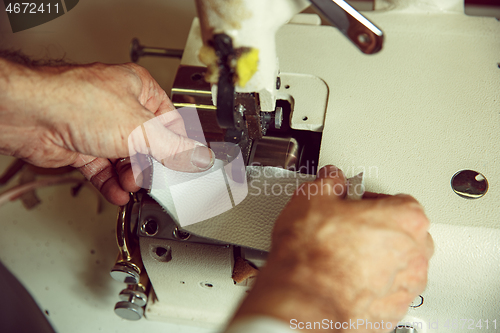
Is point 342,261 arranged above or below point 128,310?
above

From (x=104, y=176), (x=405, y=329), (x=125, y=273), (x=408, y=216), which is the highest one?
(x=408, y=216)

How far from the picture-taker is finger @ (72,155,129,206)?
0.96 metres

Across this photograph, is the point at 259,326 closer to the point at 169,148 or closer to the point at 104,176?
the point at 169,148

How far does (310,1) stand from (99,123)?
1.47 ft

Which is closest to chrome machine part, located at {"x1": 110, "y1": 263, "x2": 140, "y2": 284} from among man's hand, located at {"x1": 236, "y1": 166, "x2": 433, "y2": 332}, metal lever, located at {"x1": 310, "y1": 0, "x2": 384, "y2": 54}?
man's hand, located at {"x1": 236, "y1": 166, "x2": 433, "y2": 332}

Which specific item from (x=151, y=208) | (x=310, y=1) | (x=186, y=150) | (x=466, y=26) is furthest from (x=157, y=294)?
(x=466, y=26)

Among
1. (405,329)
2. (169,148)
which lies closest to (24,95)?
(169,148)

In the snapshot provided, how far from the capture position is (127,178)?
3.01ft

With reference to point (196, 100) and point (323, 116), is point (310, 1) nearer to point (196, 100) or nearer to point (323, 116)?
point (323, 116)

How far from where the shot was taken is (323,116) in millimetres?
807

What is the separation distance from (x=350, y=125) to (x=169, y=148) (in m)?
0.36

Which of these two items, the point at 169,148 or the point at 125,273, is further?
the point at 125,273

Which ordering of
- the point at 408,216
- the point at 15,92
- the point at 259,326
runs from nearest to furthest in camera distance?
the point at 259,326 < the point at 408,216 < the point at 15,92

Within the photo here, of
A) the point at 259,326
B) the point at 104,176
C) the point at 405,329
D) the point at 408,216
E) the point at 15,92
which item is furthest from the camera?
the point at 104,176
